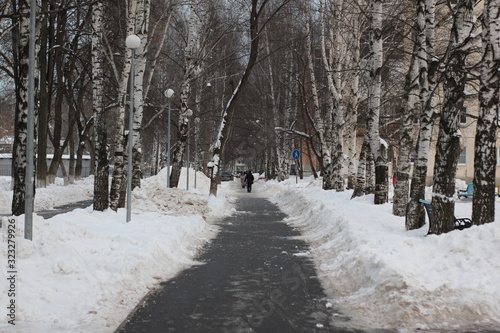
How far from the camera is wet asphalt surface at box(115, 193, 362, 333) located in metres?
6.38

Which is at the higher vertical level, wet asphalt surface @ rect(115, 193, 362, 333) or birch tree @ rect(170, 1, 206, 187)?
birch tree @ rect(170, 1, 206, 187)

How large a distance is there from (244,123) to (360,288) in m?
56.2

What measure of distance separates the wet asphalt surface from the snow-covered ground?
28cm

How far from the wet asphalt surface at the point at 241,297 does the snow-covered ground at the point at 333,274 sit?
0.28 m

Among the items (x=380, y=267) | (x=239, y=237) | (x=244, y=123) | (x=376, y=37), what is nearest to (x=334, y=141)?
(x=376, y=37)

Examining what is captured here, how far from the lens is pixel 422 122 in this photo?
40.9 ft

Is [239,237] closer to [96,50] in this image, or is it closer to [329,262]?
[329,262]

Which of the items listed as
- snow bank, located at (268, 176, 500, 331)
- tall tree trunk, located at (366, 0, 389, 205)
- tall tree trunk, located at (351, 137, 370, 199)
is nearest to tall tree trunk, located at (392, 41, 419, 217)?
tall tree trunk, located at (366, 0, 389, 205)

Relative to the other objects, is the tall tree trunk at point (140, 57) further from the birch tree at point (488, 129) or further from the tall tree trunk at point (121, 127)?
the birch tree at point (488, 129)

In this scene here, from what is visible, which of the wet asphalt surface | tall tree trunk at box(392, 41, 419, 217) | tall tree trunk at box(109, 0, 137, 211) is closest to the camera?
the wet asphalt surface

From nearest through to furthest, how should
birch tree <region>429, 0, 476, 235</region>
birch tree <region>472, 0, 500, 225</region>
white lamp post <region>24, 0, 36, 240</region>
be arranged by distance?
1. white lamp post <region>24, 0, 36, 240</region>
2. birch tree <region>472, 0, 500, 225</region>
3. birch tree <region>429, 0, 476, 235</region>

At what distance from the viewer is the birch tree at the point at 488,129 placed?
Answer: 10055 millimetres

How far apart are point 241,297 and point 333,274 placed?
94.3 inches

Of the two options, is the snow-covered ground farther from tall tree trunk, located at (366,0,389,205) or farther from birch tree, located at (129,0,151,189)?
birch tree, located at (129,0,151,189)
